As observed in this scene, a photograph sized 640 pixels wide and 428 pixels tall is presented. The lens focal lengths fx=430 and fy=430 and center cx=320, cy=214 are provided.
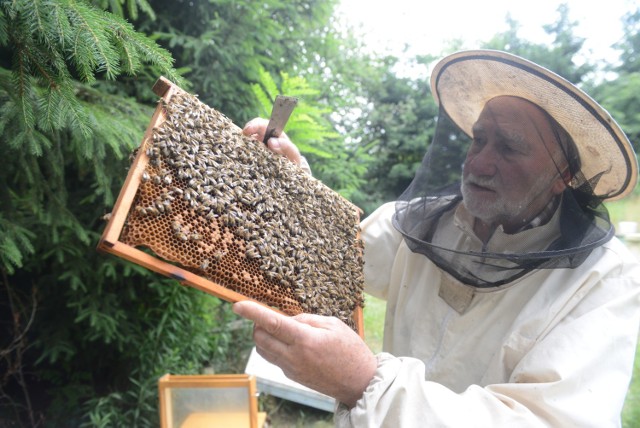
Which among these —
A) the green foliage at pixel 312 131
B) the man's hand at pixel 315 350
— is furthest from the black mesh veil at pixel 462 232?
the green foliage at pixel 312 131

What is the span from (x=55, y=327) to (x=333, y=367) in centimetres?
364

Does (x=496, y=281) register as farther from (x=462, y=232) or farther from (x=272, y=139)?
(x=272, y=139)

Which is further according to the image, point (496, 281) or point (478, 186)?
point (478, 186)

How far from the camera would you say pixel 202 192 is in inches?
66.7

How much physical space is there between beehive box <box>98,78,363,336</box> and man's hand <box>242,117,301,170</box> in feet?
0.36

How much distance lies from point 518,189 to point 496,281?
484 millimetres

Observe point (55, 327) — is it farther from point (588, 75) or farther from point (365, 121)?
point (588, 75)

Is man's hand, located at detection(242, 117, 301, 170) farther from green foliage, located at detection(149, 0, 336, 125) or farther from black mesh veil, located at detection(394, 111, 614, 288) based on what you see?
green foliage, located at detection(149, 0, 336, 125)

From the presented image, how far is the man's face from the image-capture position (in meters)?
2.09

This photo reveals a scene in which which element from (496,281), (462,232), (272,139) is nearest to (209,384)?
(272,139)

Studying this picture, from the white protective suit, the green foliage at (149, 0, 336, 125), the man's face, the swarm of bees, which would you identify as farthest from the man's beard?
the green foliage at (149, 0, 336, 125)

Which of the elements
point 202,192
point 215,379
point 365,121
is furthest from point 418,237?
point 365,121

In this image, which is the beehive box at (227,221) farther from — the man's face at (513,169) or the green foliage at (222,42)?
the green foliage at (222,42)

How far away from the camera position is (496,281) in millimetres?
1983
